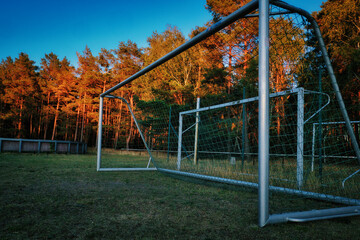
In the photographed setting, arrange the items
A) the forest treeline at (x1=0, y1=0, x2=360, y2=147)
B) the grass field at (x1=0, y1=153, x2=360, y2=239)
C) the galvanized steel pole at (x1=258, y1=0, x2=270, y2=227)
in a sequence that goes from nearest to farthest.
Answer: the grass field at (x1=0, y1=153, x2=360, y2=239)
the galvanized steel pole at (x1=258, y1=0, x2=270, y2=227)
the forest treeline at (x1=0, y1=0, x2=360, y2=147)

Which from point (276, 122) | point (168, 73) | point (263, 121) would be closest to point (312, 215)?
point (263, 121)

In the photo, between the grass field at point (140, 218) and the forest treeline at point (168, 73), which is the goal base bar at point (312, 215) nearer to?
the grass field at point (140, 218)

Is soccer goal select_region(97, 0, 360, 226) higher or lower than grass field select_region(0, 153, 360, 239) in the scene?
higher

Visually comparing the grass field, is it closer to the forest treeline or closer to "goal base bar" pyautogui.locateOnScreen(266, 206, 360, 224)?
"goal base bar" pyautogui.locateOnScreen(266, 206, 360, 224)

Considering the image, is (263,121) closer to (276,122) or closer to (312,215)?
(312,215)

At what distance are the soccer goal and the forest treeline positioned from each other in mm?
39

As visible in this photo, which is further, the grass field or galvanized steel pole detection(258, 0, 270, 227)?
galvanized steel pole detection(258, 0, 270, 227)

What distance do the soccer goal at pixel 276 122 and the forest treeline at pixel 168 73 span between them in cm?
4

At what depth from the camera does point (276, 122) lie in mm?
3693

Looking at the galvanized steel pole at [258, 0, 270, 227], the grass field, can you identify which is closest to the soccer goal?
the galvanized steel pole at [258, 0, 270, 227]

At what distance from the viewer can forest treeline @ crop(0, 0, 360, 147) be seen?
2982 mm

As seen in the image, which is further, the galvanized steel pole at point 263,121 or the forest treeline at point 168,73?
the forest treeline at point 168,73

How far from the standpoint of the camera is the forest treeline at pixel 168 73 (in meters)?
2.98

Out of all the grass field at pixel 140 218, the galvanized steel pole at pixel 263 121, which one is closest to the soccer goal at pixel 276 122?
the galvanized steel pole at pixel 263 121
